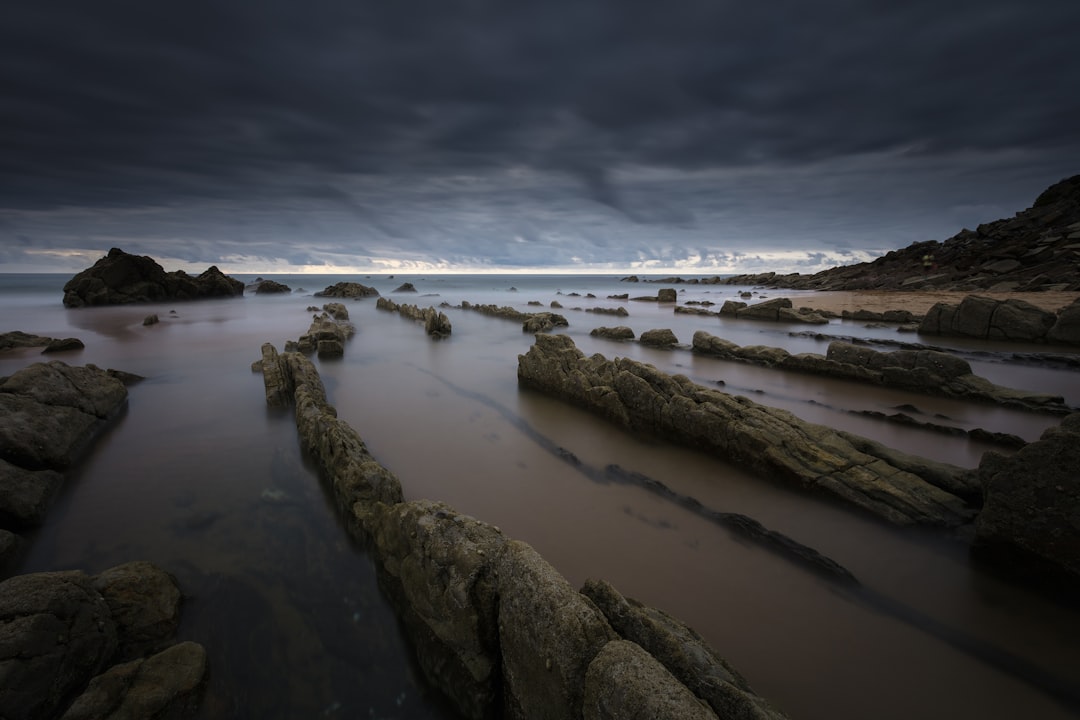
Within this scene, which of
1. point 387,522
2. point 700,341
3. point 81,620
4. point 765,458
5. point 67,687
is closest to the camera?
point 67,687

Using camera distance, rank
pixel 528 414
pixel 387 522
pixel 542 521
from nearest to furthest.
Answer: pixel 387 522, pixel 542 521, pixel 528 414

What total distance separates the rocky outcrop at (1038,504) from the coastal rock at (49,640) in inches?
360

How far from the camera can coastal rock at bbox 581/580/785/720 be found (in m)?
2.57

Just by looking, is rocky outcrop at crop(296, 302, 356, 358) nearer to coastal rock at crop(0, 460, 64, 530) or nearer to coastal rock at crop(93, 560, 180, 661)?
coastal rock at crop(0, 460, 64, 530)

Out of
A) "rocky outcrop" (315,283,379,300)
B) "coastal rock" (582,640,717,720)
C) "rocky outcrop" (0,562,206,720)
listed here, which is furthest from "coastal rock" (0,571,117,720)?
"rocky outcrop" (315,283,379,300)

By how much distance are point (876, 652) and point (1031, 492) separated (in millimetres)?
2662

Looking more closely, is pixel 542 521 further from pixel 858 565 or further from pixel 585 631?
pixel 858 565

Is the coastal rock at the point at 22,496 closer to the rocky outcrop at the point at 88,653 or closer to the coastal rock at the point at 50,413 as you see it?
the coastal rock at the point at 50,413

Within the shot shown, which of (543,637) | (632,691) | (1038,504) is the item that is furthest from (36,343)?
(1038,504)

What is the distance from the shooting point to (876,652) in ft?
→ 13.3

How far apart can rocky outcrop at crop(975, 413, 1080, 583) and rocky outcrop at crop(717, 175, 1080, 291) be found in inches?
1576

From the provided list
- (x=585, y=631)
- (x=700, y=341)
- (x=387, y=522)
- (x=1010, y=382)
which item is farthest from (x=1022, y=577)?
(x=700, y=341)

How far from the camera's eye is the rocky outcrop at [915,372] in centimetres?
1060

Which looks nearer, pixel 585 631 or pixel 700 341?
pixel 585 631
